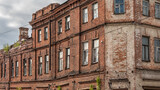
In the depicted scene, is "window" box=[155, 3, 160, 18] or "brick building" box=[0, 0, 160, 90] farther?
"window" box=[155, 3, 160, 18]

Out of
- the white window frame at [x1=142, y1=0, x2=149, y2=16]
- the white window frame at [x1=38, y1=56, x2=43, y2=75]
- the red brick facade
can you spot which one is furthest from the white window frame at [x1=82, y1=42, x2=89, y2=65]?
the white window frame at [x1=38, y1=56, x2=43, y2=75]

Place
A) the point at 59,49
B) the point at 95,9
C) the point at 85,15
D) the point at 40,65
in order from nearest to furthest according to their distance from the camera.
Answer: the point at 95,9 → the point at 85,15 → the point at 59,49 → the point at 40,65

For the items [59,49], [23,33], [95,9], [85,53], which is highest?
[23,33]

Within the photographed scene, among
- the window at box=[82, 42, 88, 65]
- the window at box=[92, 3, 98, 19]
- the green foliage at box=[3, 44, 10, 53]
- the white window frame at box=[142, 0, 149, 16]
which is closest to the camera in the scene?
the white window frame at box=[142, 0, 149, 16]

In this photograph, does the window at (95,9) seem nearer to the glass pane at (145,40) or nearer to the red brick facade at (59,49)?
the red brick facade at (59,49)

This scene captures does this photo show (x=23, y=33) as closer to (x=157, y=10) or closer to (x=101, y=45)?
(x=101, y=45)

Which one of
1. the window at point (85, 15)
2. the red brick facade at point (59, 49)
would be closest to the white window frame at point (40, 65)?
the red brick facade at point (59, 49)

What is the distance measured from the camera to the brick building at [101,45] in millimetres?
26517

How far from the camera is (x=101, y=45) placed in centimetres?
2791

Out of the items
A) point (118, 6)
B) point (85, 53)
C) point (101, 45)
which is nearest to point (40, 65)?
point (85, 53)

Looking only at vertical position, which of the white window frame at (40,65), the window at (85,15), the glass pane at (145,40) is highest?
the window at (85,15)

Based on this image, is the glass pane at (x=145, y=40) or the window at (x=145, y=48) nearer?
the window at (x=145, y=48)

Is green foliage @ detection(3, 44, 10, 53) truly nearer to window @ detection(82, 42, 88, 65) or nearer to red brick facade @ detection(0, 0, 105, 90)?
red brick facade @ detection(0, 0, 105, 90)

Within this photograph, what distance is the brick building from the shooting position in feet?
87.0
